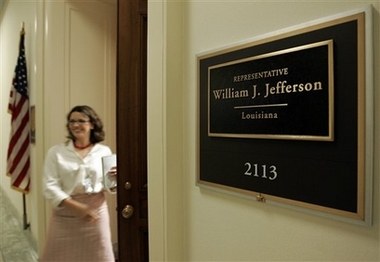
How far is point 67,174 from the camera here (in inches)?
71.1

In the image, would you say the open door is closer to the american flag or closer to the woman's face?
the woman's face

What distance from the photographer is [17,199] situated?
3.29 m

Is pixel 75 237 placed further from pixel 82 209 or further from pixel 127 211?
pixel 127 211

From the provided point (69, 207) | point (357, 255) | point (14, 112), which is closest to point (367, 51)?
point (357, 255)

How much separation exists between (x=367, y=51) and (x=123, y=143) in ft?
3.73

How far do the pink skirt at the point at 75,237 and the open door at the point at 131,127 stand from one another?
61cm

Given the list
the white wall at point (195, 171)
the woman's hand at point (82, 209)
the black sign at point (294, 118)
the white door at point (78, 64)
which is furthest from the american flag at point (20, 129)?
the black sign at point (294, 118)

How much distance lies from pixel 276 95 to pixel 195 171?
366 mm

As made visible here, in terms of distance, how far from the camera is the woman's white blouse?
1775 mm

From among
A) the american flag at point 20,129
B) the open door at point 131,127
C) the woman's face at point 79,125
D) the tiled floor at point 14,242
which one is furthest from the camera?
the american flag at point 20,129

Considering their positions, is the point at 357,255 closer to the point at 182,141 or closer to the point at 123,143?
the point at 182,141

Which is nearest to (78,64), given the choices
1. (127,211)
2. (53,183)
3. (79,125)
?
(79,125)

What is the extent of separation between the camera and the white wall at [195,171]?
57 centimetres

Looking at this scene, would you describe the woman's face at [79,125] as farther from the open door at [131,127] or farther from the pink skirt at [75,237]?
the open door at [131,127]
